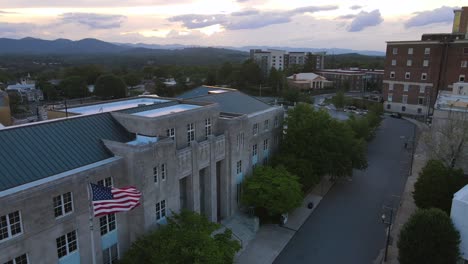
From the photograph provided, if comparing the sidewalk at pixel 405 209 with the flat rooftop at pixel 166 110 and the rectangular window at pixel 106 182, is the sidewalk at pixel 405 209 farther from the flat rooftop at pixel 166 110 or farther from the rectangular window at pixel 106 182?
the rectangular window at pixel 106 182

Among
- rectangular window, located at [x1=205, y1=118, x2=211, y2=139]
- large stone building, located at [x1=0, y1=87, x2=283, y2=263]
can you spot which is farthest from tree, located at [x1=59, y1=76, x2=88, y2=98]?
rectangular window, located at [x1=205, y1=118, x2=211, y2=139]

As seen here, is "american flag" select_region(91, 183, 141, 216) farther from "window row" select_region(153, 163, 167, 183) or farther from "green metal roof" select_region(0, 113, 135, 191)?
"window row" select_region(153, 163, 167, 183)

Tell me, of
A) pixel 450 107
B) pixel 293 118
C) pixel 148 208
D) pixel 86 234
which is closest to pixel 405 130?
pixel 450 107

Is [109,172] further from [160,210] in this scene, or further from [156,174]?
[160,210]

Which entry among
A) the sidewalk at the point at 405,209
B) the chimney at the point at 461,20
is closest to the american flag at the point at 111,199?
the sidewalk at the point at 405,209

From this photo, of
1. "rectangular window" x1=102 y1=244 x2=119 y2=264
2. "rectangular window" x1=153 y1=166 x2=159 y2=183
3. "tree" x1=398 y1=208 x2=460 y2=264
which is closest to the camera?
"rectangular window" x1=102 y1=244 x2=119 y2=264
